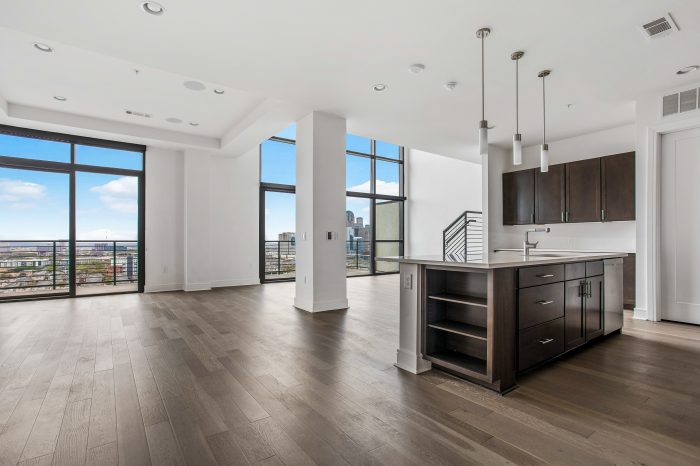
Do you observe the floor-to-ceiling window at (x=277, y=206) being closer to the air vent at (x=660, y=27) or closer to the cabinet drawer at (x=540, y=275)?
the cabinet drawer at (x=540, y=275)

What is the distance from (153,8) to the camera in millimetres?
2646

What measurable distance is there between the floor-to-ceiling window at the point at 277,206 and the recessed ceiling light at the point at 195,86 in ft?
10.6

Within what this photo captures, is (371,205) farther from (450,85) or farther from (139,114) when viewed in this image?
(139,114)

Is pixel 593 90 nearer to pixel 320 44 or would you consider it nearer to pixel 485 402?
pixel 320 44

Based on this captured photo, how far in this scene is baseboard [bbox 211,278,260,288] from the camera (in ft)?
23.9

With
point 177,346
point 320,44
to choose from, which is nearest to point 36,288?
point 177,346

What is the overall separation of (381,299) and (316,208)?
2006 mm

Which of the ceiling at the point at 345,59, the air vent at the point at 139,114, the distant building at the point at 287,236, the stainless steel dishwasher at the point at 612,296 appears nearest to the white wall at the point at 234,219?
the distant building at the point at 287,236

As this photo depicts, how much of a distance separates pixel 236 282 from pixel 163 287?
55.7 inches

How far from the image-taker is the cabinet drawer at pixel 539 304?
248 cm

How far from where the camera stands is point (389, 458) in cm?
161

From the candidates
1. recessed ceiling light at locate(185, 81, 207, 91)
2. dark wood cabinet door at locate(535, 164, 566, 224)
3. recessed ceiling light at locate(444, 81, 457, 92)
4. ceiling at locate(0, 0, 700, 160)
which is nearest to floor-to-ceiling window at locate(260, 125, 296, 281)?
ceiling at locate(0, 0, 700, 160)

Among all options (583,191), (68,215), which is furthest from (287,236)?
(583,191)

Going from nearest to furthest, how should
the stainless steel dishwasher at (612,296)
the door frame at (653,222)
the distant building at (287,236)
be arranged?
the stainless steel dishwasher at (612,296) → the door frame at (653,222) → the distant building at (287,236)
